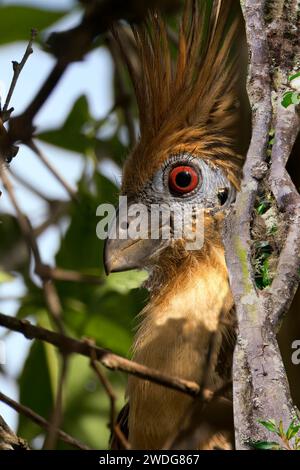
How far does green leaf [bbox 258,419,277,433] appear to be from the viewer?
49.6 inches

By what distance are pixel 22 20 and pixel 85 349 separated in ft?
4.58

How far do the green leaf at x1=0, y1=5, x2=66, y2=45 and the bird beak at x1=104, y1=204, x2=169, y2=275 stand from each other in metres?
0.66

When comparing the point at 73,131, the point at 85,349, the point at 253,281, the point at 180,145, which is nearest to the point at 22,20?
the point at 73,131

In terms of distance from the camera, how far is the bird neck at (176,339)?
6.99 feet

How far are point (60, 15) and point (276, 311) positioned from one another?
146cm

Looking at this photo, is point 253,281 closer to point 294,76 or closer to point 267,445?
point 267,445

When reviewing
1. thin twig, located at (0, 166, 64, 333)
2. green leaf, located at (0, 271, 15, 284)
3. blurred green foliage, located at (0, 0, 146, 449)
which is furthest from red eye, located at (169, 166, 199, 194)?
thin twig, located at (0, 166, 64, 333)

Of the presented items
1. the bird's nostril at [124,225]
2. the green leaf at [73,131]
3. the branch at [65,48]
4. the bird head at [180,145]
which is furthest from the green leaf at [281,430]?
the green leaf at [73,131]

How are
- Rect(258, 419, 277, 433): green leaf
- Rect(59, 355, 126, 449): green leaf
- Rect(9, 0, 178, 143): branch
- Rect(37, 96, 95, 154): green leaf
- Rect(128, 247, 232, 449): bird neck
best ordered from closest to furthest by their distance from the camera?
Rect(258, 419, 277, 433): green leaf → Rect(9, 0, 178, 143): branch → Rect(128, 247, 232, 449): bird neck → Rect(59, 355, 126, 449): green leaf → Rect(37, 96, 95, 154): green leaf

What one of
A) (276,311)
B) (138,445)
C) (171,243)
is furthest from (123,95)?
(276,311)

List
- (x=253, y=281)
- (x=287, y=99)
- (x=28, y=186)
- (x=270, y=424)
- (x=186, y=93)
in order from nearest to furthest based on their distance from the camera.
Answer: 1. (x=270, y=424)
2. (x=253, y=281)
3. (x=287, y=99)
4. (x=28, y=186)
5. (x=186, y=93)

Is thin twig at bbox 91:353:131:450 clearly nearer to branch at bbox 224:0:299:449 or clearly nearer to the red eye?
branch at bbox 224:0:299:449

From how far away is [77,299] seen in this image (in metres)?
2.90

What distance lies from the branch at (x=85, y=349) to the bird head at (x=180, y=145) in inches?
36.2
